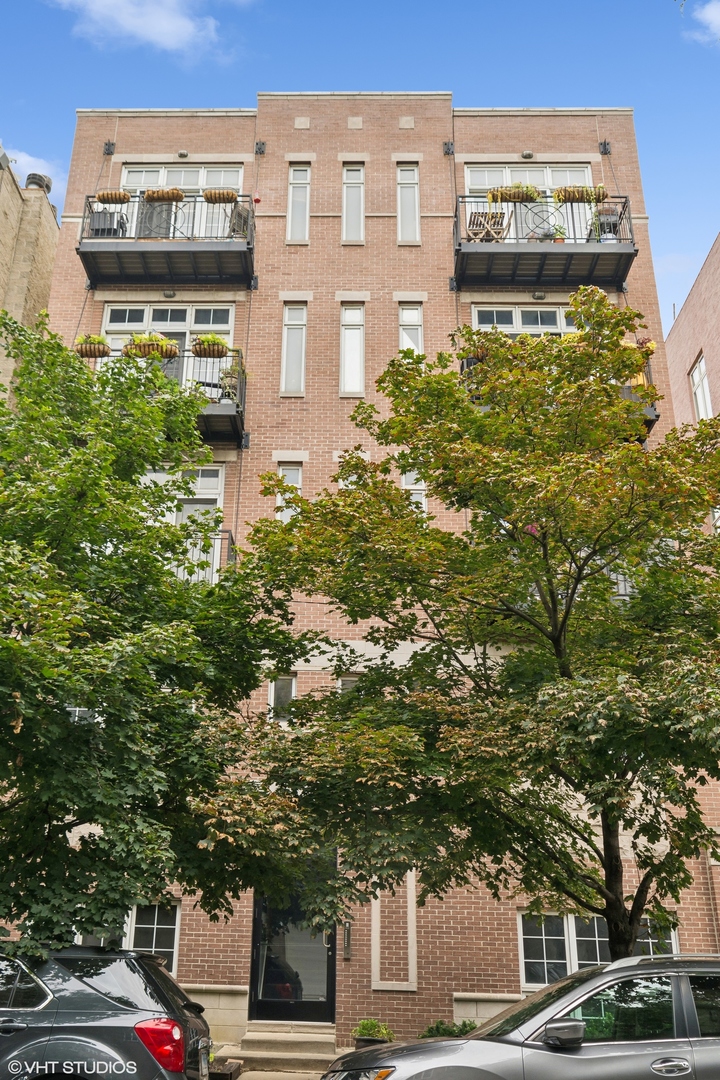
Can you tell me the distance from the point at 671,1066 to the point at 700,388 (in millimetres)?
20998

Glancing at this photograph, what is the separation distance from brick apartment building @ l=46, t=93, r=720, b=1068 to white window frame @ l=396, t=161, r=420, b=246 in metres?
0.05

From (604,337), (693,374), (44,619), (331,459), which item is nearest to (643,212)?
(693,374)

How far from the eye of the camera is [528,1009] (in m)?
6.57

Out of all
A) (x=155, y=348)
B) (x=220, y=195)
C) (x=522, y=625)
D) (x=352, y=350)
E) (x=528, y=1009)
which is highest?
(x=220, y=195)

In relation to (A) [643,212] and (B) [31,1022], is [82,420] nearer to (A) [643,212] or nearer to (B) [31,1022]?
(B) [31,1022]

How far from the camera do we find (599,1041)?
20.2ft

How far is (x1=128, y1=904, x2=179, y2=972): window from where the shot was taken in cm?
1478

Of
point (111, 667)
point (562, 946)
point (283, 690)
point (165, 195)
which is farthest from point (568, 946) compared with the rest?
point (165, 195)

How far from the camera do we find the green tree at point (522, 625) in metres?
8.41

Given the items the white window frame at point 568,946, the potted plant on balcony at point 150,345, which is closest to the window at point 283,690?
the white window frame at point 568,946

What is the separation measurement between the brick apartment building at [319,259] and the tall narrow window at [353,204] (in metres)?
0.05

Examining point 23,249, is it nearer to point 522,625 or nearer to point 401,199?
point 401,199

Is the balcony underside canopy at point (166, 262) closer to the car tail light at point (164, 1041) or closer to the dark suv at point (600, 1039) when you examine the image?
the car tail light at point (164, 1041)

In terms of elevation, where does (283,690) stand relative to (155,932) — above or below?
above
